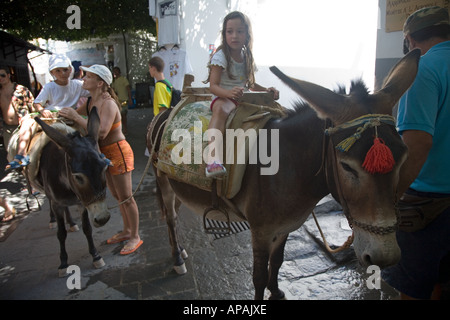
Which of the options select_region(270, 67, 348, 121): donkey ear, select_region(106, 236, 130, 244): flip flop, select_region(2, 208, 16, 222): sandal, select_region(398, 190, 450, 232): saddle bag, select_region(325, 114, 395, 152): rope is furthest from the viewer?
select_region(2, 208, 16, 222): sandal

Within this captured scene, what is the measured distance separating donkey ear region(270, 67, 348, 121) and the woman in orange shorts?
7.40 feet

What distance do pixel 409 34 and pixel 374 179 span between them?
1162mm

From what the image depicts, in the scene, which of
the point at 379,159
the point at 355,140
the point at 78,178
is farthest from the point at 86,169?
the point at 379,159

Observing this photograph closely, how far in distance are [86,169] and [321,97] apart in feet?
7.56

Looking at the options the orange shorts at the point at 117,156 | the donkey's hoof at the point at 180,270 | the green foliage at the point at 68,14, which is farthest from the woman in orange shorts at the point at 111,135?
the green foliage at the point at 68,14

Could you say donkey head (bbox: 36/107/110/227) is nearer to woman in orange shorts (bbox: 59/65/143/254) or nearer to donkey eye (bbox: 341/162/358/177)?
woman in orange shorts (bbox: 59/65/143/254)

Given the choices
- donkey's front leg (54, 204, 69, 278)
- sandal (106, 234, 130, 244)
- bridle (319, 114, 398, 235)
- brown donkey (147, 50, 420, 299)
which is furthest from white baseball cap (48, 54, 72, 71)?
bridle (319, 114, 398, 235)

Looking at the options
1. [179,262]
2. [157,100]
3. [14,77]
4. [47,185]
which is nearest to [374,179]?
[179,262]

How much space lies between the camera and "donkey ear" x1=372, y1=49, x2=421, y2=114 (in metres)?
1.61

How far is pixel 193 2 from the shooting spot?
259 inches

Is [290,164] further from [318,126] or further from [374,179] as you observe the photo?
[374,179]

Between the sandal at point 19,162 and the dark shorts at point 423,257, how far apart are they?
12.6 feet

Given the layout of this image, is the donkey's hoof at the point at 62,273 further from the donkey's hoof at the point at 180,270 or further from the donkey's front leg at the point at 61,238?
the donkey's hoof at the point at 180,270
